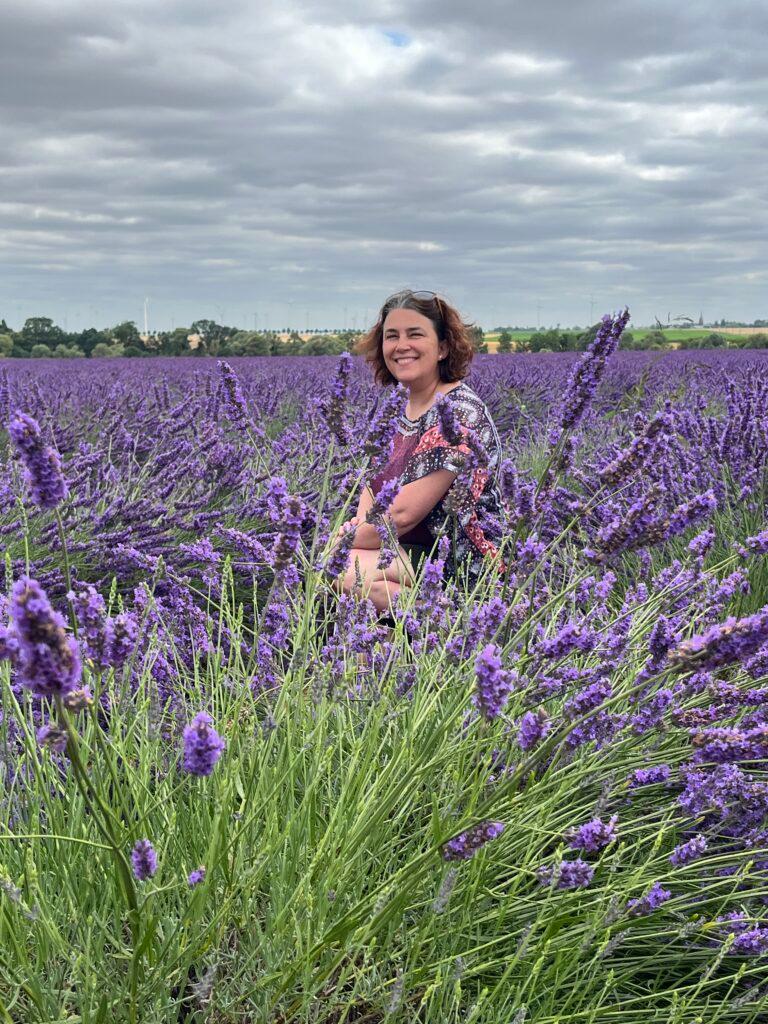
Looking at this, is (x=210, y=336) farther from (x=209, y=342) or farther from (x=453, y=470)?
(x=453, y=470)

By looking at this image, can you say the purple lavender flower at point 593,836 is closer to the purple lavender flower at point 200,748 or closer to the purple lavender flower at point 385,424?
the purple lavender flower at point 200,748

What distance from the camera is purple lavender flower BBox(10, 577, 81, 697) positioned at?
78 centimetres

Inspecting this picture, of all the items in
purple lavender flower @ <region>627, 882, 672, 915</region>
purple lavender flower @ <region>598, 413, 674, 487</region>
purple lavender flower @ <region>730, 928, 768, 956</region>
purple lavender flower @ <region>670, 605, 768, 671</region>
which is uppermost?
purple lavender flower @ <region>598, 413, 674, 487</region>

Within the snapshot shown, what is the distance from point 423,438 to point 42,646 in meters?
2.87

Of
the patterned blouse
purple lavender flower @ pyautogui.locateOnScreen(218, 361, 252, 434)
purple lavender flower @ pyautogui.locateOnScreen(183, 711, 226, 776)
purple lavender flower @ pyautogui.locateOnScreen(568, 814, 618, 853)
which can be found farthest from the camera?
the patterned blouse

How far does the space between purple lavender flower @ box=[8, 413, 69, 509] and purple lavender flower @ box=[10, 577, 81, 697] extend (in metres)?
0.26

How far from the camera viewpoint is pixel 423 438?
3602 millimetres

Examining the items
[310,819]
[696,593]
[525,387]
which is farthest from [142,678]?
[525,387]

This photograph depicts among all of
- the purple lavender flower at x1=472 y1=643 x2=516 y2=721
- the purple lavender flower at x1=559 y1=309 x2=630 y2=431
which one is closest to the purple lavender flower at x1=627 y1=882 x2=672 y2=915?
the purple lavender flower at x1=472 y1=643 x2=516 y2=721

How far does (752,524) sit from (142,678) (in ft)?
8.57

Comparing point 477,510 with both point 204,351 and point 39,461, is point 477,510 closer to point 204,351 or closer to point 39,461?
point 39,461

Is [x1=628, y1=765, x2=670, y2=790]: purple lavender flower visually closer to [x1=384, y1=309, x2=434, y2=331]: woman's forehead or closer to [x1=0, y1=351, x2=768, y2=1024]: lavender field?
[x1=0, y1=351, x2=768, y2=1024]: lavender field

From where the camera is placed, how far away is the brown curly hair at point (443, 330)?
3805 mm

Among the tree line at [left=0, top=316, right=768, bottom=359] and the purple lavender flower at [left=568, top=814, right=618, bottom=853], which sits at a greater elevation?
the tree line at [left=0, top=316, right=768, bottom=359]
